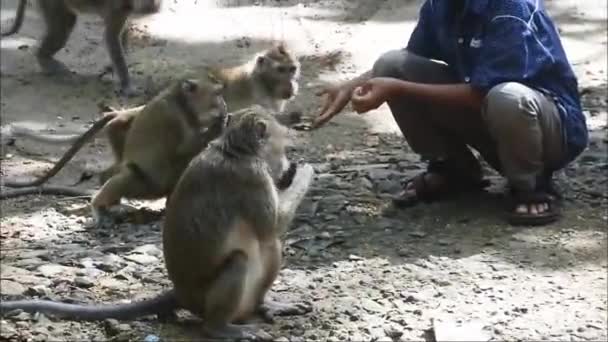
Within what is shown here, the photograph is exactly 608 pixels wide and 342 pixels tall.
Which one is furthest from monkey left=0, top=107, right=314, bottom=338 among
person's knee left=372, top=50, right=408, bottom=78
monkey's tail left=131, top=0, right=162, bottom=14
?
monkey's tail left=131, top=0, right=162, bottom=14

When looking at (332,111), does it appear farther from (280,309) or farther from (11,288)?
(11,288)

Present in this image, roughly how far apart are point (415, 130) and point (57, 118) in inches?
134

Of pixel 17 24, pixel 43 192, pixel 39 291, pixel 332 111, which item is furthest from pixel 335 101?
pixel 17 24

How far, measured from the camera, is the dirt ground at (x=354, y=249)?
4.72 meters

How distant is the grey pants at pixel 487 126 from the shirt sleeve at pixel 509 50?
0.07 m

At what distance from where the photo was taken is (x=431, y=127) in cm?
590

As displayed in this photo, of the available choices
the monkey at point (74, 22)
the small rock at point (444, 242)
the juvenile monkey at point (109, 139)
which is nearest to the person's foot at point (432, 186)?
the small rock at point (444, 242)

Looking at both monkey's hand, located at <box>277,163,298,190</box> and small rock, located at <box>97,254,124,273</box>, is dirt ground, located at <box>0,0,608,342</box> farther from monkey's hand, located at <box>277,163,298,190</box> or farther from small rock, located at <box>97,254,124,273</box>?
monkey's hand, located at <box>277,163,298,190</box>

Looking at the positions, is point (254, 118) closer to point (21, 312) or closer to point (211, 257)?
point (211, 257)

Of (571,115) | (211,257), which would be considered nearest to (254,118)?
(211,257)

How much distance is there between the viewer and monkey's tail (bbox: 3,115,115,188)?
21.2 feet

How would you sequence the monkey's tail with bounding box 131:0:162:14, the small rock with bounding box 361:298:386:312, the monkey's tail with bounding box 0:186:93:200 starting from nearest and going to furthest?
the small rock with bounding box 361:298:386:312 → the monkey's tail with bounding box 0:186:93:200 → the monkey's tail with bounding box 131:0:162:14

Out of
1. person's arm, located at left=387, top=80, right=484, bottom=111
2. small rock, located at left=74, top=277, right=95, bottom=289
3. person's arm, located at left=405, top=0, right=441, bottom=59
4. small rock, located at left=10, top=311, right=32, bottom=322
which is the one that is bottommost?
small rock, located at left=74, top=277, right=95, bottom=289

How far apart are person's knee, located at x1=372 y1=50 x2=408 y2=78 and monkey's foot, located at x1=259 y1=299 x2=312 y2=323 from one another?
1580mm
